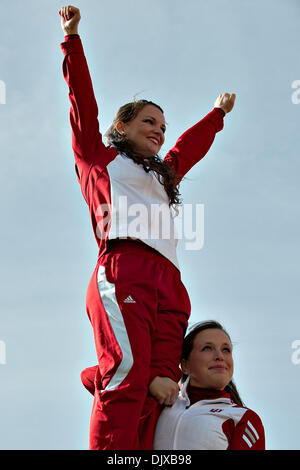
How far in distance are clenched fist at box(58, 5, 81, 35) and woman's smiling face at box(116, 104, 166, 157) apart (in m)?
0.63

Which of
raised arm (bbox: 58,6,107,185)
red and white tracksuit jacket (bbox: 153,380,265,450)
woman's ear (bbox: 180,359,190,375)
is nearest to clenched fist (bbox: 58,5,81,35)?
raised arm (bbox: 58,6,107,185)

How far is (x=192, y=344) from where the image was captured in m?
3.91

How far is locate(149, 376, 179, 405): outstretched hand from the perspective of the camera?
3.32 metres

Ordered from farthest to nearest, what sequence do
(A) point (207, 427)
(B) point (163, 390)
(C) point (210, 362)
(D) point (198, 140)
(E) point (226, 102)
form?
1. (E) point (226, 102)
2. (D) point (198, 140)
3. (C) point (210, 362)
4. (A) point (207, 427)
5. (B) point (163, 390)

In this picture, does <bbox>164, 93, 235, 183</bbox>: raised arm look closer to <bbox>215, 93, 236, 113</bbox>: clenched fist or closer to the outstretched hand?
<bbox>215, 93, 236, 113</bbox>: clenched fist

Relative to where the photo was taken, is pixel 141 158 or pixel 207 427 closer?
pixel 207 427

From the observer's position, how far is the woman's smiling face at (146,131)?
4117 mm

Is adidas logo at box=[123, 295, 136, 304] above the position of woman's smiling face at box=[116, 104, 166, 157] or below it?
below

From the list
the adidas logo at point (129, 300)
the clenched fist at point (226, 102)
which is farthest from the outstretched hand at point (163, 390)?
the clenched fist at point (226, 102)

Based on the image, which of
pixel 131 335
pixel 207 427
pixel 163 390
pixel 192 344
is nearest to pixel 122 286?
pixel 131 335

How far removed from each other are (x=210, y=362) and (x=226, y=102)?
2022 millimetres

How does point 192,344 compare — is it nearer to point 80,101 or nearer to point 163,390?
point 163,390
